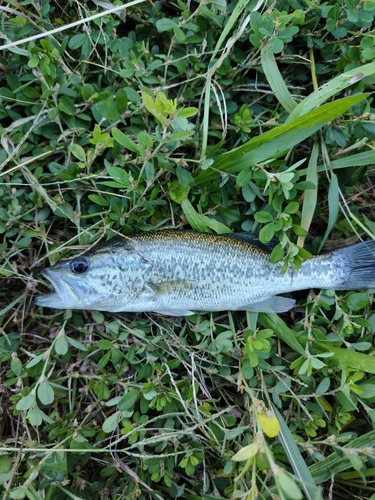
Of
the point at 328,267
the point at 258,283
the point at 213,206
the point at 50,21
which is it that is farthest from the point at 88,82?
the point at 328,267

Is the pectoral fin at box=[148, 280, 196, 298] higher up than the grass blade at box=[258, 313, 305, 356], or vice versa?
the pectoral fin at box=[148, 280, 196, 298]

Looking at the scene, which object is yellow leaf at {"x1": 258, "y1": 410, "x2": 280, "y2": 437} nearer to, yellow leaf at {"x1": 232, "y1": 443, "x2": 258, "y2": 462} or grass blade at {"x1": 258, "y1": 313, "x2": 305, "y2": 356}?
yellow leaf at {"x1": 232, "y1": 443, "x2": 258, "y2": 462}

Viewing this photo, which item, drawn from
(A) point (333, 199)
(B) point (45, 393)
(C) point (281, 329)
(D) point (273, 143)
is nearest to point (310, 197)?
(A) point (333, 199)

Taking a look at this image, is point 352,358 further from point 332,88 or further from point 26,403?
point 26,403

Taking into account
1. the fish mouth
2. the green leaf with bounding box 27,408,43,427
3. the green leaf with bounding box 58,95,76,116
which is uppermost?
the green leaf with bounding box 58,95,76,116

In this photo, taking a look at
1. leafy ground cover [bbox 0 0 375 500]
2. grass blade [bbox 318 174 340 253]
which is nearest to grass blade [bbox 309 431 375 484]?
leafy ground cover [bbox 0 0 375 500]
